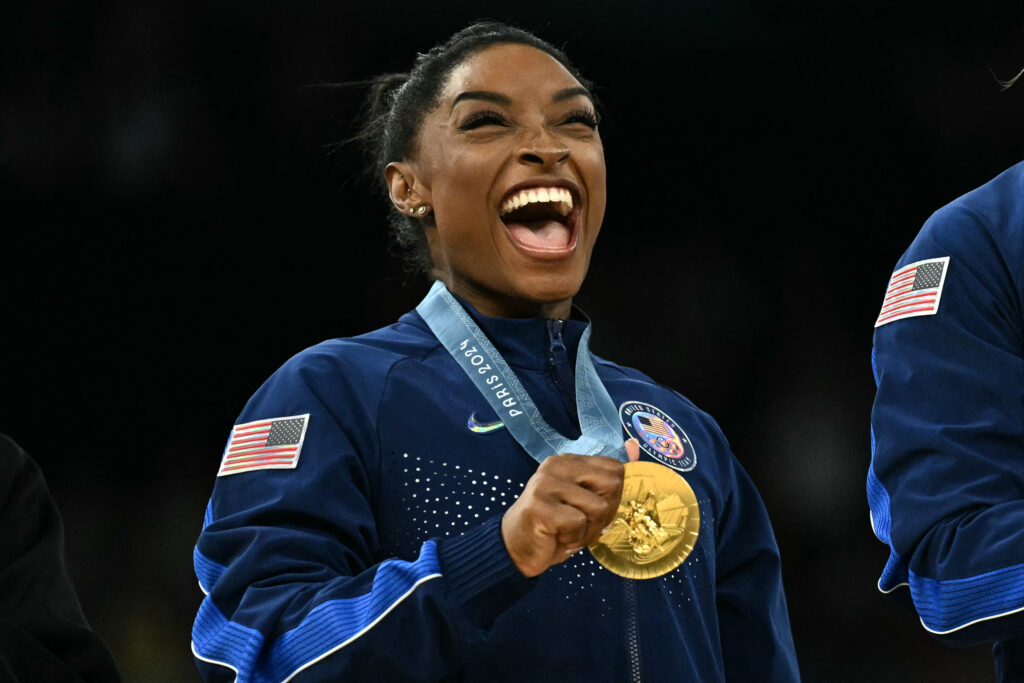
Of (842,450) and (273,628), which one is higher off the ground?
(273,628)

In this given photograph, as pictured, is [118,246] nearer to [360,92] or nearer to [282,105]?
[282,105]

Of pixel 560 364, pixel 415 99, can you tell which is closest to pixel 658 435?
pixel 560 364

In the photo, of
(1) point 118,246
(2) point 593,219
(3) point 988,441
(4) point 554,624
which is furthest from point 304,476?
(1) point 118,246

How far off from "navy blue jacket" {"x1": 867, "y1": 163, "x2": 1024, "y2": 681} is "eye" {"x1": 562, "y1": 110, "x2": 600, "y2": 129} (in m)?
0.60

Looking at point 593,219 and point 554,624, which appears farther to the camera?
point 593,219

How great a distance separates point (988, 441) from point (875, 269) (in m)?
3.12

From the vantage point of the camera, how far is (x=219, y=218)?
4645 mm

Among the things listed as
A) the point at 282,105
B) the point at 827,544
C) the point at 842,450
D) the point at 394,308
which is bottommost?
the point at 827,544

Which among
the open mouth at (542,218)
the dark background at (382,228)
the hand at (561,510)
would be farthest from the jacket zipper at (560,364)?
the dark background at (382,228)

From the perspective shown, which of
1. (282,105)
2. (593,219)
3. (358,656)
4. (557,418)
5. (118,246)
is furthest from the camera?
(282,105)

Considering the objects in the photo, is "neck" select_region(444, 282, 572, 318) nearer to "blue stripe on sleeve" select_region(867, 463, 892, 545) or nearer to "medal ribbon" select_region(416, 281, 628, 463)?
"medal ribbon" select_region(416, 281, 628, 463)

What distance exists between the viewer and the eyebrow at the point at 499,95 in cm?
228

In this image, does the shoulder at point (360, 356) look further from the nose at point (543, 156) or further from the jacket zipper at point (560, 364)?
the nose at point (543, 156)

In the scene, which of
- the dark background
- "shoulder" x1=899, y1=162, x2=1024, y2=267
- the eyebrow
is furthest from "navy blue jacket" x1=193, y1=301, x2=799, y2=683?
the dark background
